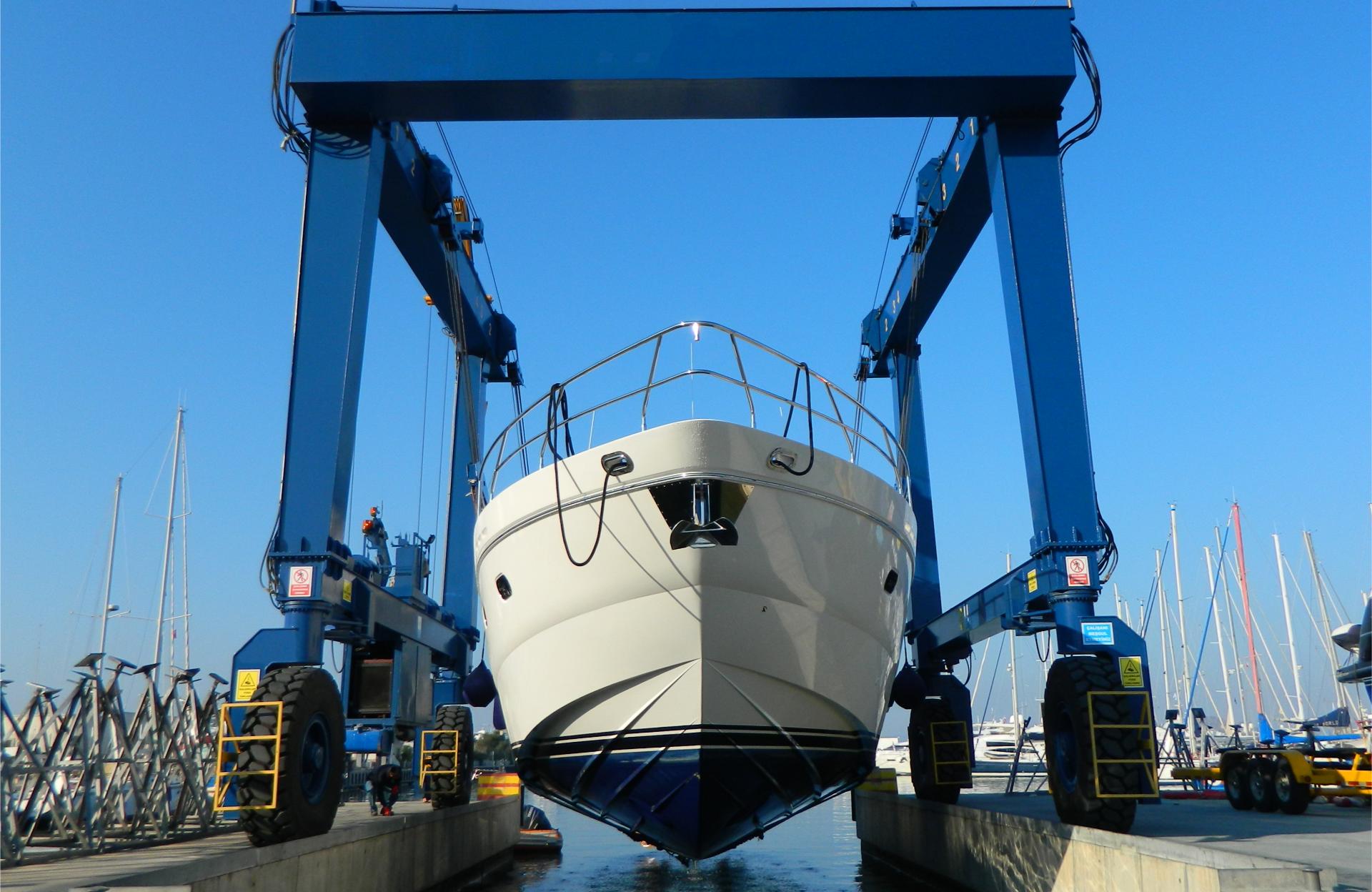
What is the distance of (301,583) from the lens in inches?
328

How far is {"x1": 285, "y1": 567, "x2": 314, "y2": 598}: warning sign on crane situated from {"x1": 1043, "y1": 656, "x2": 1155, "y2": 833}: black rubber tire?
6.12 metres

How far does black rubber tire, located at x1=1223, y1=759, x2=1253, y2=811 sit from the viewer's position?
11.7 metres

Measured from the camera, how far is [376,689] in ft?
44.9

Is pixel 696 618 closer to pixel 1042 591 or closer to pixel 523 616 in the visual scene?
pixel 523 616

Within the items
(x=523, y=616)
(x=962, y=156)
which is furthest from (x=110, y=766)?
(x=962, y=156)

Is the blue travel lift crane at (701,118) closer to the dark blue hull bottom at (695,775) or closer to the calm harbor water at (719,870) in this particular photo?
the dark blue hull bottom at (695,775)

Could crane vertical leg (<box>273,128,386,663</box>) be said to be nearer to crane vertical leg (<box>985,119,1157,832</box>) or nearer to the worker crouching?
the worker crouching

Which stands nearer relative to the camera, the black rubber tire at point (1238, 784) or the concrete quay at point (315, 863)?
the concrete quay at point (315, 863)

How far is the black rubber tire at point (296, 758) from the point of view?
6.87 metres

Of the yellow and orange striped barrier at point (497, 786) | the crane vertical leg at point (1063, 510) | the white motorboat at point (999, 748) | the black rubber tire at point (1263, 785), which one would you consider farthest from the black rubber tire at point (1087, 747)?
the white motorboat at point (999, 748)

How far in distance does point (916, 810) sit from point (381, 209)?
9.59 meters

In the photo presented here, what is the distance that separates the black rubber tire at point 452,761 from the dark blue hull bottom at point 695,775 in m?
4.26

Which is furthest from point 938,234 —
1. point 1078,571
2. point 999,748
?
point 999,748

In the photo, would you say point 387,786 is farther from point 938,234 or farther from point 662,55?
point 938,234
